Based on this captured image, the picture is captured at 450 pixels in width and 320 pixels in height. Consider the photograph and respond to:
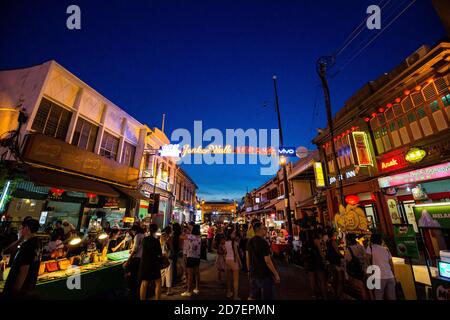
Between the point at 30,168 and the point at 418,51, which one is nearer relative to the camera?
the point at 30,168

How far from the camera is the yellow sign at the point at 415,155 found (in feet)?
30.1

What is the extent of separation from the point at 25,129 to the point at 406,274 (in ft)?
51.1

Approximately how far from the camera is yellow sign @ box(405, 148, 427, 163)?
30.1 ft

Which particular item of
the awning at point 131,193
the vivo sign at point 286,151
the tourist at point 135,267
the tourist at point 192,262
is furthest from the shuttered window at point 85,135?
the vivo sign at point 286,151

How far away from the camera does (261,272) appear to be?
454 cm

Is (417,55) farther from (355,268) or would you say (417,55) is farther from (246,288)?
(246,288)

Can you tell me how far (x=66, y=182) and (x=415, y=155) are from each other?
17.0 m

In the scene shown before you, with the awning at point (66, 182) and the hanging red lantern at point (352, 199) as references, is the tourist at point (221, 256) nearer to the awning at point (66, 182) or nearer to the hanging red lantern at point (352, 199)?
the awning at point (66, 182)

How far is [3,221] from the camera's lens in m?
→ 7.94

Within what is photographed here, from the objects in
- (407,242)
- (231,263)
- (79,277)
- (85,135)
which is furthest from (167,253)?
(85,135)

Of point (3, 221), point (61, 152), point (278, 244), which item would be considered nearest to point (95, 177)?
point (61, 152)

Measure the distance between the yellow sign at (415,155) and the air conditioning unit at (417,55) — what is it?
174 inches
